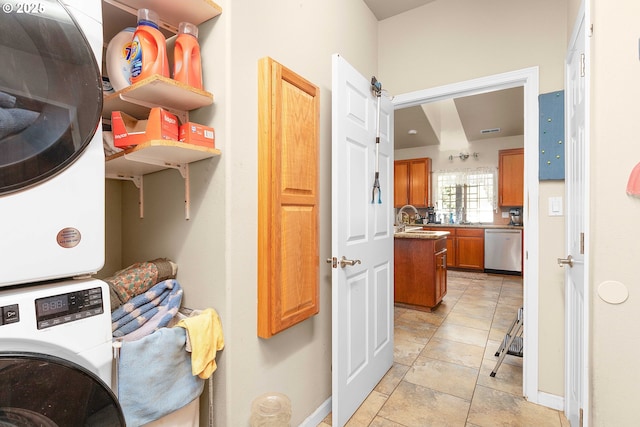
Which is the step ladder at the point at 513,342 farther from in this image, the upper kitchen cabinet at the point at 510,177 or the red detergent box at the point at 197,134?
the upper kitchen cabinet at the point at 510,177

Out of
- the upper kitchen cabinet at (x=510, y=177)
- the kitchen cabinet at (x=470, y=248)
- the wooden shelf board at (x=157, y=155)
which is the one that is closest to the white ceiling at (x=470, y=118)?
the upper kitchen cabinet at (x=510, y=177)

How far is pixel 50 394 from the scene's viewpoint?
66 centimetres

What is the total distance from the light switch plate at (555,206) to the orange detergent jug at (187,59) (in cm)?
208

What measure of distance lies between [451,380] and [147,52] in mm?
2610

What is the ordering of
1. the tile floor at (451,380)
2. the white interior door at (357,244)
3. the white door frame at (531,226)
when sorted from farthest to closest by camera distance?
the white door frame at (531,226)
the tile floor at (451,380)
the white interior door at (357,244)

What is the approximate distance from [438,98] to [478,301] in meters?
3.01

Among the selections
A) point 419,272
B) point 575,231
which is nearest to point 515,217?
point 419,272

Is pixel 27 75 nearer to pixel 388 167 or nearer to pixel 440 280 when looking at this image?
pixel 388 167

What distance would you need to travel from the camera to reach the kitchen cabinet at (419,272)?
3646mm

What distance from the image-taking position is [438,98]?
2309 mm

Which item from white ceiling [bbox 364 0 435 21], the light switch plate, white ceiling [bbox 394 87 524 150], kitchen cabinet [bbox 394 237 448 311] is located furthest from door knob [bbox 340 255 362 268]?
white ceiling [bbox 394 87 524 150]

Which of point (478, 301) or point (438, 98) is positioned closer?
point (438, 98)

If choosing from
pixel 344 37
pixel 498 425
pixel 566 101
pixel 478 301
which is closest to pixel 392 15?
pixel 344 37

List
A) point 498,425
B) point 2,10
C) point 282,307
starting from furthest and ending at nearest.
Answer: point 498,425
point 282,307
point 2,10
